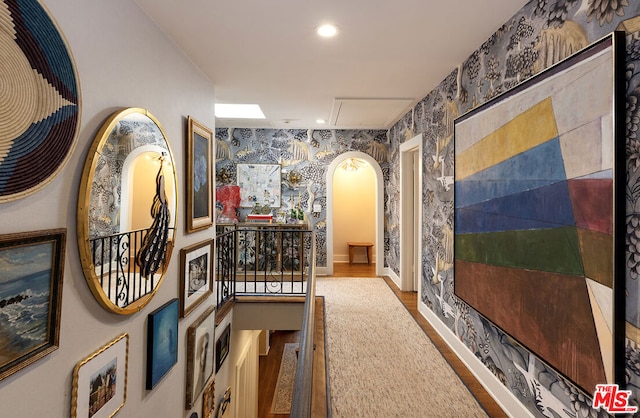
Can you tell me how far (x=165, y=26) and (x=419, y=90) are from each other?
2.60 meters

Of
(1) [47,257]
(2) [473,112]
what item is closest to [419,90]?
(2) [473,112]

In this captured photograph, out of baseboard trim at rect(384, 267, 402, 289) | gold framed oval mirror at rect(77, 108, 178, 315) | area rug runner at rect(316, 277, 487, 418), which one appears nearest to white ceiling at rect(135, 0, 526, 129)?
gold framed oval mirror at rect(77, 108, 178, 315)

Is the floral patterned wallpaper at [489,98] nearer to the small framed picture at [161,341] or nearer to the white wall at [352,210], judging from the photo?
the small framed picture at [161,341]

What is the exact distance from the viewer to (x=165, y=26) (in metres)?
Result: 2.39

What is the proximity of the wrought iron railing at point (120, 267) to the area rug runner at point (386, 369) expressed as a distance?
1470 millimetres

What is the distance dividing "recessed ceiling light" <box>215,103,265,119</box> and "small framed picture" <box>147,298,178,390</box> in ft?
10.5

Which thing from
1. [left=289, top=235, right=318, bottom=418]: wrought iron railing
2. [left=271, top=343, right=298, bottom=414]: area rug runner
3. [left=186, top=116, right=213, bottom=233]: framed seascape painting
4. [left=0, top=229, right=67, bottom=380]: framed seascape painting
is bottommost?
[left=271, top=343, right=298, bottom=414]: area rug runner

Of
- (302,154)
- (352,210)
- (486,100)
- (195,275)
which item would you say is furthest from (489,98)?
(352,210)

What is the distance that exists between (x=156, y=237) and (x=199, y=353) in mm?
1426

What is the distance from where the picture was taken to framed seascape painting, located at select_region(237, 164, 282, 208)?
608 centimetres

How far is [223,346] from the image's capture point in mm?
4074

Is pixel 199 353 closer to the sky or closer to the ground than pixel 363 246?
closer to the ground

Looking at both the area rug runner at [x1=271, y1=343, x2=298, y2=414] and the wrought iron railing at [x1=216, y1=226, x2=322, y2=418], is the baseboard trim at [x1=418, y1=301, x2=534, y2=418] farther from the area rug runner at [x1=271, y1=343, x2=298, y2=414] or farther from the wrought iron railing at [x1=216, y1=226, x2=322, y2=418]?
the area rug runner at [x1=271, y1=343, x2=298, y2=414]

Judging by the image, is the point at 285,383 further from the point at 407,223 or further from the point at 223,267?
the point at 407,223
